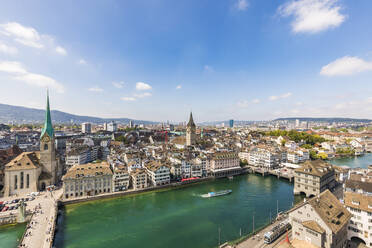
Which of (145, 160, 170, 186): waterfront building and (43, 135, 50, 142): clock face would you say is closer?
(43, 135, 50, 142): clock face

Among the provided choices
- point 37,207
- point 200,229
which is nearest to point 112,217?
point 37,207

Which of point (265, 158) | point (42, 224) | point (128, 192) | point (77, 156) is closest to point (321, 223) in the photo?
point (128, 192)

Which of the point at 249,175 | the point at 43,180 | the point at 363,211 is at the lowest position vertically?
the point at 249,175

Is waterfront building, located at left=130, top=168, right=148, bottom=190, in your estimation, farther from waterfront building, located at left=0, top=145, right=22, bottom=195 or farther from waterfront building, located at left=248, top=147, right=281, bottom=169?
waterfront building, located at left=248, top=147, right=281, bottom=169

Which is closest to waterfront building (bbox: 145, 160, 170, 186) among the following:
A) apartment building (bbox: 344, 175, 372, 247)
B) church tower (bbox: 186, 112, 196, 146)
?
apartment building (bbox: 344, 175, 372, 247)

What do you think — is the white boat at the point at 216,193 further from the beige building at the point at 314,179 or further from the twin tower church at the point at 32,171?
the twin tower church at the point at 32,171

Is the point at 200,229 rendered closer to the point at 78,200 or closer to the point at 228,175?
the point at 78,200
